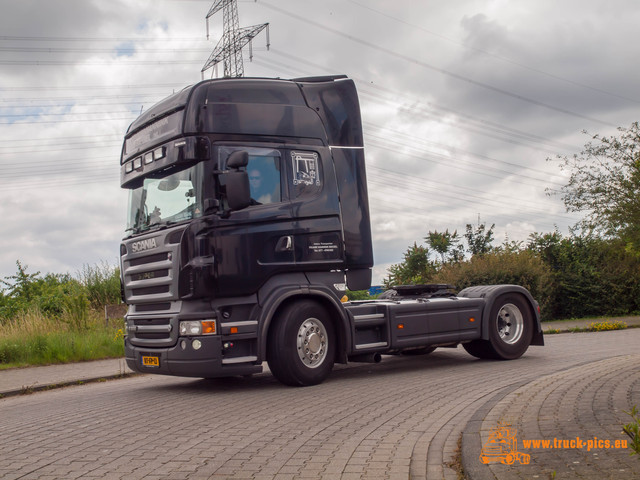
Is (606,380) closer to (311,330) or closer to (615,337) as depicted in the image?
(311,330)

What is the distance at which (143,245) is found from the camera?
9453mm

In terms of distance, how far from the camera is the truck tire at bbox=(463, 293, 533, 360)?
1179 centimetres

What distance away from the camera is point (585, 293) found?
2473cm

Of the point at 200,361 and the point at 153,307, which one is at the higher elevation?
the point at 153,307

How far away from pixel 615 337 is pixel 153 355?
39.2ft

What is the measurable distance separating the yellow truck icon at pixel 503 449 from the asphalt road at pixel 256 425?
0.32m

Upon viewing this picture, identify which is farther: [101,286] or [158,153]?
[101,286]

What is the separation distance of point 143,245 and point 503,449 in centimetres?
598

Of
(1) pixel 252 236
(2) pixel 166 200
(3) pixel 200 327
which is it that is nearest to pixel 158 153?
(2) pixel 166 200

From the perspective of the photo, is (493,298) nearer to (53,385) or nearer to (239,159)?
(239,159)

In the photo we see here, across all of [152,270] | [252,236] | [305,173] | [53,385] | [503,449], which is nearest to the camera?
[503,449]

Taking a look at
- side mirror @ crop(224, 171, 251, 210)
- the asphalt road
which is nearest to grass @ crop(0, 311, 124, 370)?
the asphalt road

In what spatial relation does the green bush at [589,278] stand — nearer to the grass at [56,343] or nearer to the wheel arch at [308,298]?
the grass at [56,343]

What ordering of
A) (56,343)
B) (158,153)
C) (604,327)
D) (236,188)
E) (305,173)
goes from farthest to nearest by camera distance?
(604,327), (56,343), (305,173), (158,153), (236,188)
